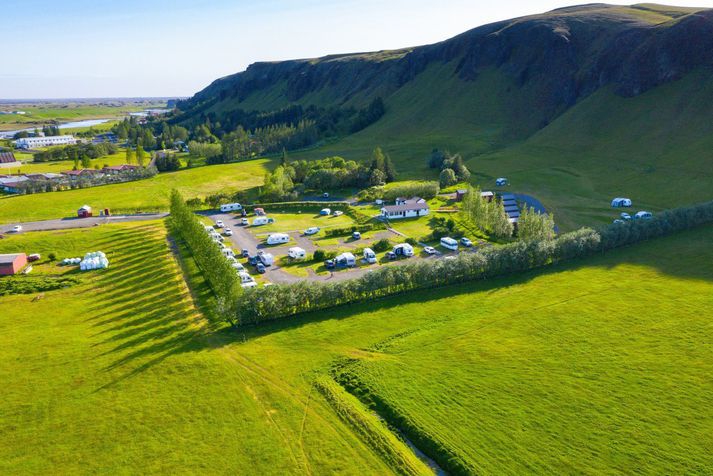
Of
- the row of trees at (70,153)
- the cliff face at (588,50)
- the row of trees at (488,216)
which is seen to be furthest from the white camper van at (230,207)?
the cliff face at (588,50)

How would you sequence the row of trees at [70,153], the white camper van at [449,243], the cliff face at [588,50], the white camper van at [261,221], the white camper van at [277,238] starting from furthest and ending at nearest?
the row of trees at [70,153], the cliff face at [588,50], the white camper van at [261,221], the white camper van at [277,238], the white camper van at [449,243]

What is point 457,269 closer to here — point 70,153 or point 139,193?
point 139,193

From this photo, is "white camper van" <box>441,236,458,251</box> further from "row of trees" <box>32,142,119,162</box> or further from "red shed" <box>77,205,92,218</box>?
"row of trees" <box>32,142,119,162</box>

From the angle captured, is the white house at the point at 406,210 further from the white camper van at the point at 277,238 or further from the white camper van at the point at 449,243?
the white camper van at the point at 277,238

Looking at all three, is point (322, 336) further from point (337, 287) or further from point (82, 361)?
point (82, 361)

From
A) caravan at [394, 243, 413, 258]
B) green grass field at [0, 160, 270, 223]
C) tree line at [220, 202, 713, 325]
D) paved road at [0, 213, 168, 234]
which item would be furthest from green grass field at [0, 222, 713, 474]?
green grass field at [0, 160, 270, 223]
